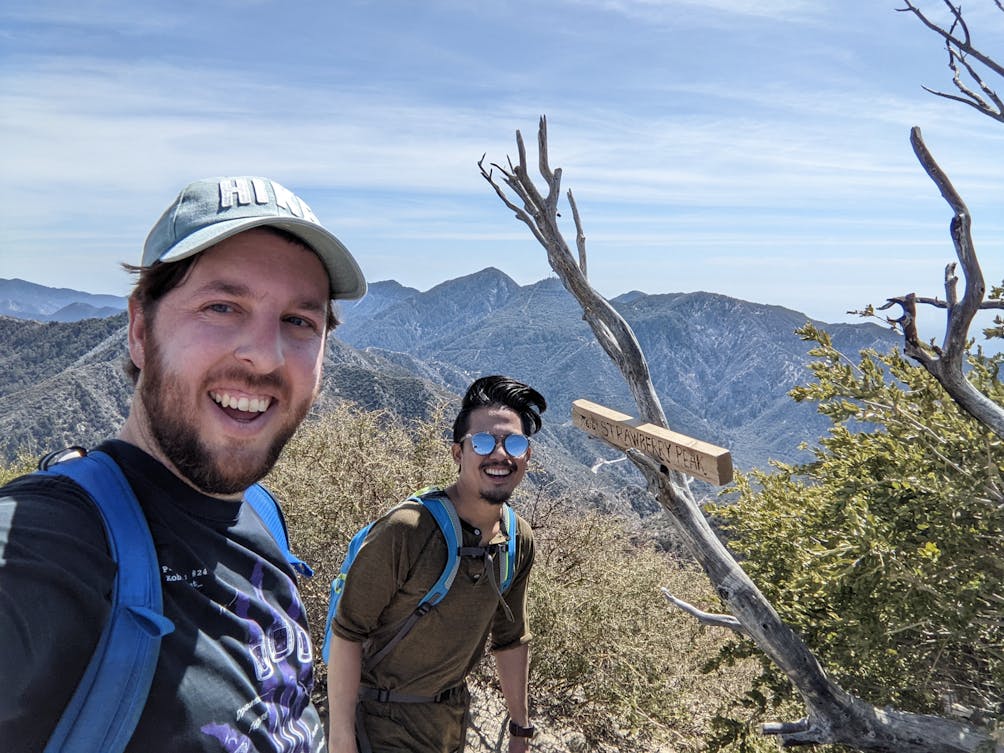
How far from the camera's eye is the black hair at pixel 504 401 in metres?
3.48

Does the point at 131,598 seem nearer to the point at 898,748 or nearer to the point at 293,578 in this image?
the point at 293,578

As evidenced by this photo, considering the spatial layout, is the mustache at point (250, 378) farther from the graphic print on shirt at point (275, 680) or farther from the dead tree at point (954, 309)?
the dead tree at point (954, 309)

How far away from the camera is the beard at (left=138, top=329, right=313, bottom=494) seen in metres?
1.31

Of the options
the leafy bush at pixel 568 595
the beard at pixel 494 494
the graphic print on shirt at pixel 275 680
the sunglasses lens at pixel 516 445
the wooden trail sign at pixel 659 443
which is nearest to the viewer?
Answer: the graphic print on shirt at pixel 275 680

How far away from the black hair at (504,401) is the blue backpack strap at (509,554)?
430 mm

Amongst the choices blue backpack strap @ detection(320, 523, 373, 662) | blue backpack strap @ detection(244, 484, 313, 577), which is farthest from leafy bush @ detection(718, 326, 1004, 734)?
blue backpack strap @ detection(244, 484, 313, 577)

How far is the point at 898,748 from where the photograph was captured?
13.5 feet

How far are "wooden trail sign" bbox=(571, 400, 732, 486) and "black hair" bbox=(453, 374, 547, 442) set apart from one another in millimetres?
270

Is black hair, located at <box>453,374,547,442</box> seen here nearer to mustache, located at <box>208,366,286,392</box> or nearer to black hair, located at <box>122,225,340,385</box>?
mustache, located at <box>208,366,286,392</box>

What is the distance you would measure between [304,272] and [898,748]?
456 cm

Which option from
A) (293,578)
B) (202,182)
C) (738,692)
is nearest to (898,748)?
(293,578)

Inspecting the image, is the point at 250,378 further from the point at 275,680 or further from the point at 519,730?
the point at 519,730

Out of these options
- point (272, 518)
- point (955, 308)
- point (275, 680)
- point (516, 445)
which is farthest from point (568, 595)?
point (275, 680)

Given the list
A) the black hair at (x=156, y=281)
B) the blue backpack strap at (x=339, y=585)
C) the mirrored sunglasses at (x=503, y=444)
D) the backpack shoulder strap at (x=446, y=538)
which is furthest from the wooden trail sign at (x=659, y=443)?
the black hair at (x=156, y=281)
